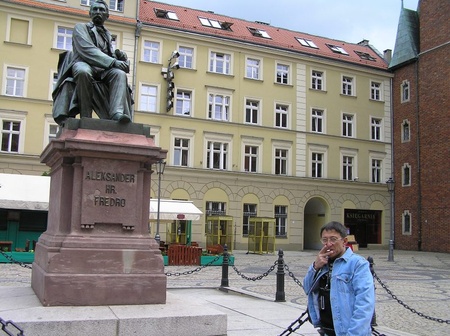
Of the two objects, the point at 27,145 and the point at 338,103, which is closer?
the point at 27,145

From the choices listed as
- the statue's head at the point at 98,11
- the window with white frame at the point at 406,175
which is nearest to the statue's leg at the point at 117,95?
the statue's head at the point at 98,11

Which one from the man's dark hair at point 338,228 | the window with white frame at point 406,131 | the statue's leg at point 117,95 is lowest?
the man's dark hair at point 338,228

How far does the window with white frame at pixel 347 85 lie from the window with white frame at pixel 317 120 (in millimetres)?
2465

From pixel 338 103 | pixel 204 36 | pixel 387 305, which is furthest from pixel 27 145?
pixel 387 305

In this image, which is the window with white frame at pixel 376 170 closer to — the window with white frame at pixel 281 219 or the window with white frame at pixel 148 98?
the window with white frame at pixel 281 219

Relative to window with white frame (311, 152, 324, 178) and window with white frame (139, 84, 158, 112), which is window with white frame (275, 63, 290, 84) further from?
window with white frame (139, 84, 158, 112)

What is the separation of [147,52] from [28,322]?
26636mm

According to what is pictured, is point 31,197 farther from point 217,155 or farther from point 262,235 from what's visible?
point 217,155

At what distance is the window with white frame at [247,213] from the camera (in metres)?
31.7

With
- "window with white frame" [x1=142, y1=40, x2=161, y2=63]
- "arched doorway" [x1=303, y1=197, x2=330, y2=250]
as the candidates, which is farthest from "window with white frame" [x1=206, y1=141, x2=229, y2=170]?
"arched doorway" [x1=303, y1=197, x2=330, y2=250]

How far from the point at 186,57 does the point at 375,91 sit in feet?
45.3

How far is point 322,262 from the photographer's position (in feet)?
12.6

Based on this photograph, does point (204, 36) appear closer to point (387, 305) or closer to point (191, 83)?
point (191, 83)

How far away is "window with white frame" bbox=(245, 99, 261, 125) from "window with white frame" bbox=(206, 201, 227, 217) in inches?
208
